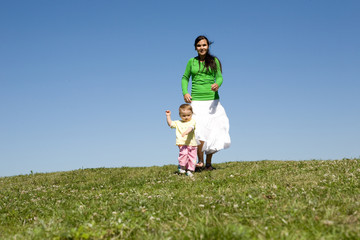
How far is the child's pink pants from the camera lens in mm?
12992

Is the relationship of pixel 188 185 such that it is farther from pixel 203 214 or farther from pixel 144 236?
pixel 144 236

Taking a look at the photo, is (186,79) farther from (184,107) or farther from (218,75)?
(184,107)

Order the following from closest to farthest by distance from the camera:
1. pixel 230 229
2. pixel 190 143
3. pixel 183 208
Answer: pixel 230 229, pixel 183 208, pixel 190 143

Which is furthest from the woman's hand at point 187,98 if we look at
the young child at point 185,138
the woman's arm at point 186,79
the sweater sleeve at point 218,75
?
the sweater sleeve at point 218,75

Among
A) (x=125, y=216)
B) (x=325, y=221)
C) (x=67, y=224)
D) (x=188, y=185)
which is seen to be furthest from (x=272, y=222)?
(x=188, y=185)

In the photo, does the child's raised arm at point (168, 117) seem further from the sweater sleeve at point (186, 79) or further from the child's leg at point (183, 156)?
the sweater sleeve at point (186, 79)

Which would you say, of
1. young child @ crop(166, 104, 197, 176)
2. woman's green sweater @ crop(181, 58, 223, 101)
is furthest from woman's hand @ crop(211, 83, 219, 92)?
young child @ crop(166, 104, 197, 176)

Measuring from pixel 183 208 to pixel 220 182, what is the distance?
3730 mm

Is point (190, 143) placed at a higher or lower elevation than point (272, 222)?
higher

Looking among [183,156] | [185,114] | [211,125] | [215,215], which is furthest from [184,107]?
[215,215]

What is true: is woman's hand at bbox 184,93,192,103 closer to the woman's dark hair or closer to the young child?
the young child

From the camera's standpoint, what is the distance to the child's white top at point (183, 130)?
12789 millimetres

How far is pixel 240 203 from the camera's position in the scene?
6.45 m

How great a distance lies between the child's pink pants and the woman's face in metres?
3.63
